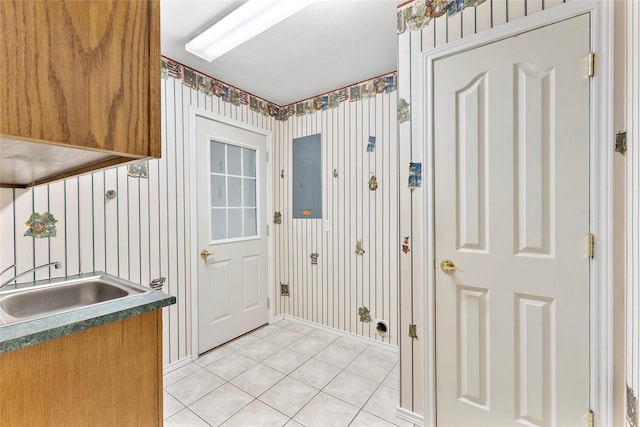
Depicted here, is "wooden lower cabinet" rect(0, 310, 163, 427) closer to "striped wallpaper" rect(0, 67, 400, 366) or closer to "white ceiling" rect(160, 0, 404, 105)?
"striped wallpaper" rect(0, 67, 400, 366)

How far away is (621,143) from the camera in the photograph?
1101 millimetres

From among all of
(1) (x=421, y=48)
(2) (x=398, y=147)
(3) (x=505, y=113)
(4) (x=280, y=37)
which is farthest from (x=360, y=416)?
(4) (x=280, y=37)

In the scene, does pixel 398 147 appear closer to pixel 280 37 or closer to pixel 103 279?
pixel 280 37

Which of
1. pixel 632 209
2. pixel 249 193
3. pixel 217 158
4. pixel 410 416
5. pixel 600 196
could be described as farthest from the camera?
pixel 249 193

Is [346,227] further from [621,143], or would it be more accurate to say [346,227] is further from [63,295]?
[63,295]

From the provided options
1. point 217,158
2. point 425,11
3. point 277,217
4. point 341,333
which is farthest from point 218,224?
point 425,11

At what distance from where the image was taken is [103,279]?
1.59 metres

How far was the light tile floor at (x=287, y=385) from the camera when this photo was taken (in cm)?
165

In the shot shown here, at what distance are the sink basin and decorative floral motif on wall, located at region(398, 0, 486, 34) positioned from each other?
2.01 metres

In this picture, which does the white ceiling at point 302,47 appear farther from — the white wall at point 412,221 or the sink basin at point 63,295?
the sink basin at point 63,295

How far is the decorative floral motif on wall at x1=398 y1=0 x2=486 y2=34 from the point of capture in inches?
57.2

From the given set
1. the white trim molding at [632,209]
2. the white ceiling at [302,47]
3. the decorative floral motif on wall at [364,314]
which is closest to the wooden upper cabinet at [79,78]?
the white ceiling at [302,47]

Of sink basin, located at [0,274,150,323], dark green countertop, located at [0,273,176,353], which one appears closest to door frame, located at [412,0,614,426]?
dark green countertop, located at [0,273,176,353]

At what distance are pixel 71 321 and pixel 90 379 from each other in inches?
8.7
